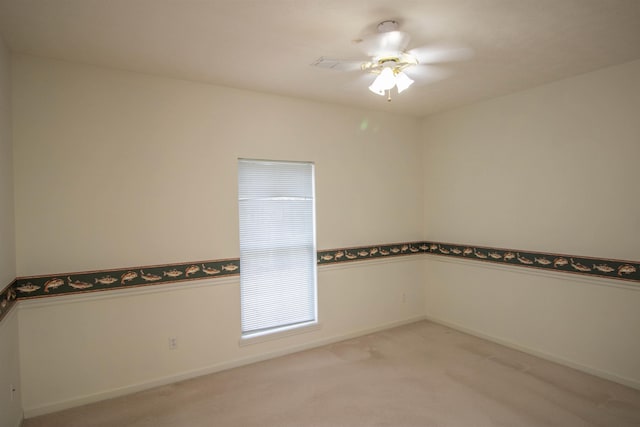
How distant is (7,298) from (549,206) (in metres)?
4.59

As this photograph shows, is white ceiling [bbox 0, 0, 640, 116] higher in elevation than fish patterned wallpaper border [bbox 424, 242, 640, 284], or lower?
higher

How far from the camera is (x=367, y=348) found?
3.90 m

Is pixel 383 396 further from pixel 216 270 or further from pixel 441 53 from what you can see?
pixel 441 53

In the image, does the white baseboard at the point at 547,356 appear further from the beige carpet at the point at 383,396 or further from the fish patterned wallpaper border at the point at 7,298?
the fish patterned wallpaper border at the point at 7,298

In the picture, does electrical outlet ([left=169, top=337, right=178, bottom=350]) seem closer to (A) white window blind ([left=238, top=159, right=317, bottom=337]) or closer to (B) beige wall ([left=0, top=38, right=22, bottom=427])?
(A) white window blind ([left=238, top=159, right=317, bottom=337])

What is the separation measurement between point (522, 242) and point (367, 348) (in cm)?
203

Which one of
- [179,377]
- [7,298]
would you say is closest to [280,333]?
[179,377]

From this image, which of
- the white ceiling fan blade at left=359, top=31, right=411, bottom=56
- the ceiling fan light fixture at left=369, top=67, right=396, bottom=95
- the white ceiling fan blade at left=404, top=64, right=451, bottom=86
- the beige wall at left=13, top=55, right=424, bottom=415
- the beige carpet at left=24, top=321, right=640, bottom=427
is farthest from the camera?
the white ceiling fan blade at left=404, top=64, right=451, bottom=86

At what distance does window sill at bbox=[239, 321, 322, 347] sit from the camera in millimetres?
3557

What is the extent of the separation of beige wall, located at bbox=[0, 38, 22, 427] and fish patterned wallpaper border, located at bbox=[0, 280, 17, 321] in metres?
0.04

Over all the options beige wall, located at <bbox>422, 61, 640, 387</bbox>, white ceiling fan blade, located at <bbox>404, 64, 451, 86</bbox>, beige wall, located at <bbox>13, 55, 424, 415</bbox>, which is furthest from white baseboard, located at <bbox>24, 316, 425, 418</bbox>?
white ceiling fan blade, located at <bbox>404, 64, 451, 86</bbox>

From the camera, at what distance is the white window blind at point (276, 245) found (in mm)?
3627

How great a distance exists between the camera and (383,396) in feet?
9.51

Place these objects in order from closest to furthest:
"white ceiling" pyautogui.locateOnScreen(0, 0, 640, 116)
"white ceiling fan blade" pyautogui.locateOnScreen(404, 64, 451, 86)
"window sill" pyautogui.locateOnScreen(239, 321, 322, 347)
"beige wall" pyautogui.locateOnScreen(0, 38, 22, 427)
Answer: "white ceiling" pyautogui.locateOnScreen(0, 0, 640, 116) → "beige wall" pyautogui.locateOnScreen(0, 38, 22, 427) → "white ceiling fan blade" pyautogui.locateOnScreen(404, 64, 451, 86) → "window sill" pyautogui.locateOnScreen(239, 321, 322, 347)
